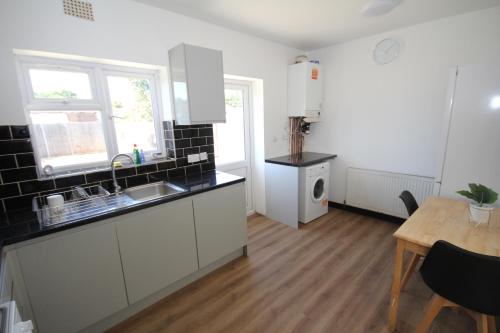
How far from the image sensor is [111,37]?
5.94 feet

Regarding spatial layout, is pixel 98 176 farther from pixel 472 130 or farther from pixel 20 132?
pixel 472 130

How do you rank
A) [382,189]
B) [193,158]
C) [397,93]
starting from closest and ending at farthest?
[193,158] → [397,93] → [382,189]

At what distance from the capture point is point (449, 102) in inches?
75.5

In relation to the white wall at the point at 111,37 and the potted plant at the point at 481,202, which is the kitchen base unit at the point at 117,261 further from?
the potted plant at the point at 481,202

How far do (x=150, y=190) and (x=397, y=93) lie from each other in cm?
311

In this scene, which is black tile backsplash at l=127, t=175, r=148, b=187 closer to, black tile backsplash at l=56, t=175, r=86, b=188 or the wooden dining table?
black tile backsplash at l=56, t=175, r=86, b=188

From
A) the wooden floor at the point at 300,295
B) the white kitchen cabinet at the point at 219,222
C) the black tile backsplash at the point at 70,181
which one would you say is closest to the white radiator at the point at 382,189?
the wooden floor at the point at 300,295

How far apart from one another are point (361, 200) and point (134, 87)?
3.24m

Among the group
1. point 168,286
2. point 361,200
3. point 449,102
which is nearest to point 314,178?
point 361,200

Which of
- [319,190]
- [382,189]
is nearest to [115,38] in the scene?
[319,190]

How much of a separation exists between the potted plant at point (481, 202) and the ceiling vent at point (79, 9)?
297 centimetres

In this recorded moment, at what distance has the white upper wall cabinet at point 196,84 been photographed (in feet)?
6.45

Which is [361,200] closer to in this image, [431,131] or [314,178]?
[314,178]

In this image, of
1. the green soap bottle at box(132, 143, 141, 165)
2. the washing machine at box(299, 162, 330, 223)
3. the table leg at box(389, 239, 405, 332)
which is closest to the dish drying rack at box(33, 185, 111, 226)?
the green soap bottle at box(132, 143, 141, 165)
